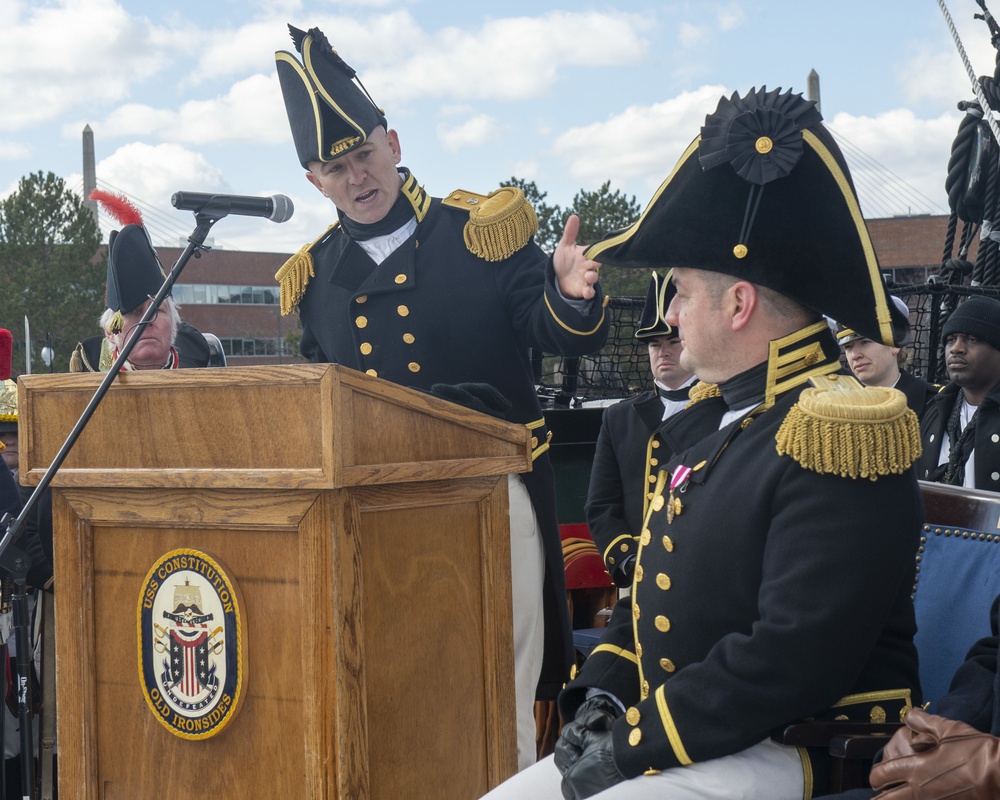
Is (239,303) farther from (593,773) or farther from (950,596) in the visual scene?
(593,773)

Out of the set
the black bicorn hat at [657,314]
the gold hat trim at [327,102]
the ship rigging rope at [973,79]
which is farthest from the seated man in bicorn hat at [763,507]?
the ship rigging rope at [973,79]

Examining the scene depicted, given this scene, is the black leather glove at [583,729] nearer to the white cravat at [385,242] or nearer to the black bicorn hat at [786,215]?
the black bicorn hat at [786,215]

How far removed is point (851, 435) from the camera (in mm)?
1657

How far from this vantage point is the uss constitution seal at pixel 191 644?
2166 mm

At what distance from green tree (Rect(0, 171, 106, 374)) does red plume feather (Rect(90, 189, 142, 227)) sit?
104ft

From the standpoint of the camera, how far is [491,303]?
9.95 ft

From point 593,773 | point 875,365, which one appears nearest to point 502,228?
point 593,773

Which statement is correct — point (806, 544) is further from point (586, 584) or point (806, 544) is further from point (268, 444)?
point (586, 584)

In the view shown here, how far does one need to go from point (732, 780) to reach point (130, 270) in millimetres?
2407

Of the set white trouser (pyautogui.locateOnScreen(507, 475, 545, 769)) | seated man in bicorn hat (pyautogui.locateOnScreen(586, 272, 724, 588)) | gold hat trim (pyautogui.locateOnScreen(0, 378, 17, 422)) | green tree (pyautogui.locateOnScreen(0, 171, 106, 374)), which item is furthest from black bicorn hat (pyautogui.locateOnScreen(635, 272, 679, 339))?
green tree (pyautogui.locateOnScreen(0, 171, 106, 374))

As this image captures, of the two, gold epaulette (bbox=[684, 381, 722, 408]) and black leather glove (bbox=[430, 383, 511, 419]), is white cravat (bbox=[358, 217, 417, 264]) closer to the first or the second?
black leather glove (bbox=[430, 383, 511, 419])

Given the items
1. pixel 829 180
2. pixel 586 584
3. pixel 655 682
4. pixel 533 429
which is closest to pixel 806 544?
pixel 655 682

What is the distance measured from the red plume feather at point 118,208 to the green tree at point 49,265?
104ft

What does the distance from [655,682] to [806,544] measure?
39 cm
